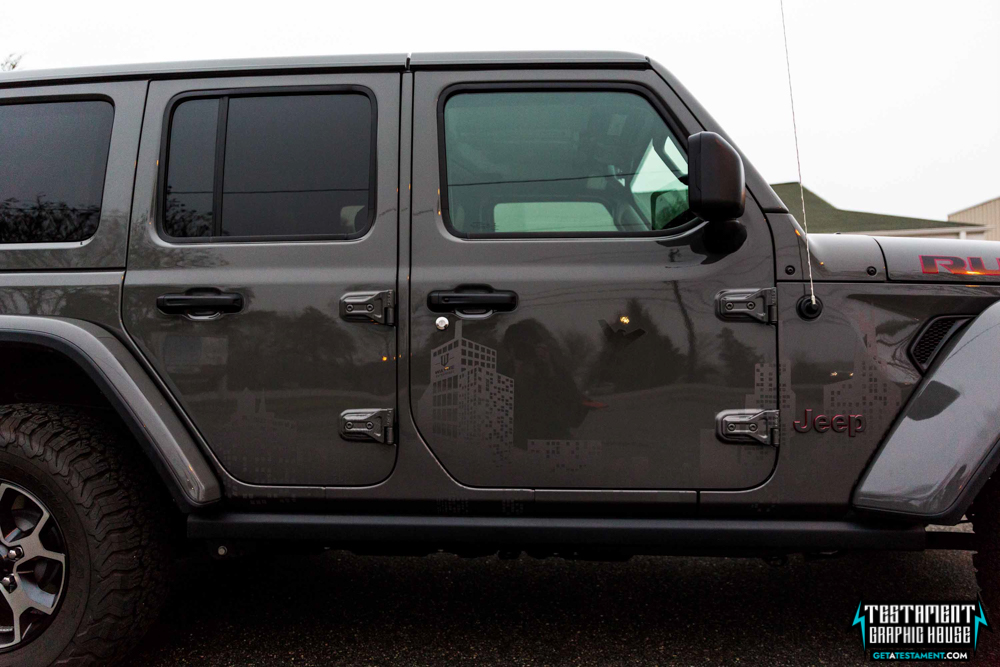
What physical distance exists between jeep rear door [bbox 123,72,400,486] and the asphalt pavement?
514 mm

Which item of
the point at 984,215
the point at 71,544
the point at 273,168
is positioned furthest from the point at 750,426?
the point at 984,215

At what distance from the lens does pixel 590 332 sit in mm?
1968

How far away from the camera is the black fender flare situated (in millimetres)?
1935

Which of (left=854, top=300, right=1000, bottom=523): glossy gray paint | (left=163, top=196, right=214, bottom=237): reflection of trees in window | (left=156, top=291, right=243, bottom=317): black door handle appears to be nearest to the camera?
(left=854, top=300, right=1000, bottom=523): glossy gray paint

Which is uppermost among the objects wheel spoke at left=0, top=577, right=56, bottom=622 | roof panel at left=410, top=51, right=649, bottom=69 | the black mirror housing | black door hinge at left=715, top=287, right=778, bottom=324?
roof panel at left=410, top=51, right=649, bottom=69

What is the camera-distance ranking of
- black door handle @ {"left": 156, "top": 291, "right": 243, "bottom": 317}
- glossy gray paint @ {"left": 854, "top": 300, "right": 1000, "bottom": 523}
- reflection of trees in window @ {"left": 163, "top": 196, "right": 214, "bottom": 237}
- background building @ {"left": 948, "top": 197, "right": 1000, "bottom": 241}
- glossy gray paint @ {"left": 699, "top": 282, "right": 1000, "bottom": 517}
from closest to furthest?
glossy gray paint @ {"left": 854, "top": 300, "right": 1000, "bottom": 523}
glossy gray paint @ {"left": 699, "top": 282, "right": 1000, "bottom": 517}
black door handle @ {"left": 156, "top": 291, "right": 243, "bottom": 317}
reflection of trees in window @ {"left": 163, "top": 196, "right": 214, "bottom": 237}
background building @ {"left": 948, "top": 197, "right": 1000, "bottom": 241}

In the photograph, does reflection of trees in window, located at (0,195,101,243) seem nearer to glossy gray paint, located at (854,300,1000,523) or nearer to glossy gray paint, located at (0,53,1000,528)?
glossy gray paint, located at (0,53,1000,528)

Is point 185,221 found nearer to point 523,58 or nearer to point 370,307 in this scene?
point 370,307

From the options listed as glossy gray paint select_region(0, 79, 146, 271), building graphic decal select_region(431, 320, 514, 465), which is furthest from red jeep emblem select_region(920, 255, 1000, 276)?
glossy gray paint select_region(0, 79, 146, 271)

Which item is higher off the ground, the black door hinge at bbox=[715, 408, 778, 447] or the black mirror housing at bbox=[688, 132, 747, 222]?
the black mirror housing at bbox=[688, 132, 747, 222]

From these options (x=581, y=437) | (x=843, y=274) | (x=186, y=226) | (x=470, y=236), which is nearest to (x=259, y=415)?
(x=186, y=226)

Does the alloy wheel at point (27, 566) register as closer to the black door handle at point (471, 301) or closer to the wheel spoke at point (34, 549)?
the wheel spoke at point (34, 549)

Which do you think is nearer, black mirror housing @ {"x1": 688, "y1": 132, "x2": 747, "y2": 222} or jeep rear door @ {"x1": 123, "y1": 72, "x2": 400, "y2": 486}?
black mirror housing @ {"x1": 688, "y1": 132, "x2": 747, "y2": 222}

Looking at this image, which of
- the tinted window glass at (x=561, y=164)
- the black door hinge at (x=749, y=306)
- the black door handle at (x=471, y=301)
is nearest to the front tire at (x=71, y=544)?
the black door handle at (x=471, y=301)
